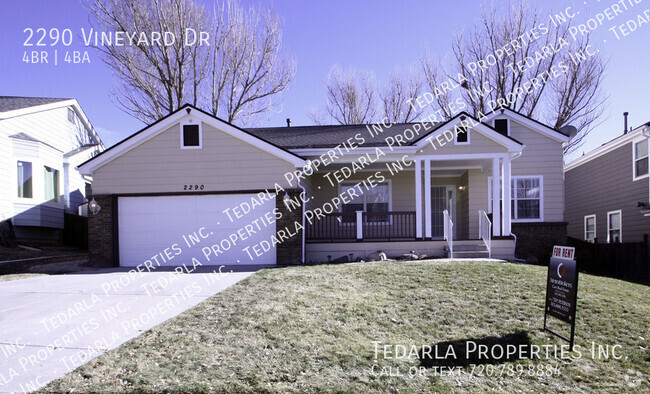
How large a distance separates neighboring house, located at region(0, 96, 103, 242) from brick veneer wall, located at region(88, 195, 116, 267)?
18.5ft

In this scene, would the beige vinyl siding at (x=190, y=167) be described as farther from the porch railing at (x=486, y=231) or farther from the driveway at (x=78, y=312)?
the porch railing at (x=486, y=231)

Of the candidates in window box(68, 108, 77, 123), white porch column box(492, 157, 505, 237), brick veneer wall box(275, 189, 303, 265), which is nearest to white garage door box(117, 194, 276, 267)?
brick veneer wall box(275, 189, 303, 265)

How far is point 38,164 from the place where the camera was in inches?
651

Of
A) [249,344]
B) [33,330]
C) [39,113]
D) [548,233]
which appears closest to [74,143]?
[39,113]

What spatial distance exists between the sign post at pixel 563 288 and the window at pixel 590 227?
13841 millimetres

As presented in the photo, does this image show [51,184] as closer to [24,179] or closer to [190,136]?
[24,179]

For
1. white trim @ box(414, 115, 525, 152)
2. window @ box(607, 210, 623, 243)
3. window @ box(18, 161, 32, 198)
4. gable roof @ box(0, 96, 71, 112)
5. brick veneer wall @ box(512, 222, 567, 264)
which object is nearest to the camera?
white trim @ box(414, 115, 525, 152)

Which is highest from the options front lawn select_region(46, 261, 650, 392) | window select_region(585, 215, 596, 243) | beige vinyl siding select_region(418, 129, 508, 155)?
beige vinyl siding select_region(418, 129, 508, 155)

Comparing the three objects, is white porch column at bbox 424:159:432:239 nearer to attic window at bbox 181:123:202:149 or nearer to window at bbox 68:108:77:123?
attic window at bbox 181:123:202:149

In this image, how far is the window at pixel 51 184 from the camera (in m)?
17.2

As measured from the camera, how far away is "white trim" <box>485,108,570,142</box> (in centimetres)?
1430

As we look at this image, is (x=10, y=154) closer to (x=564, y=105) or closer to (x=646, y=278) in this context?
(x=646, y=278)

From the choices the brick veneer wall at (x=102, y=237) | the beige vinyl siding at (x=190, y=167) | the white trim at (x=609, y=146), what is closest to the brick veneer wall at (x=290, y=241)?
the beige vinyl siding at (x=190, y=167)

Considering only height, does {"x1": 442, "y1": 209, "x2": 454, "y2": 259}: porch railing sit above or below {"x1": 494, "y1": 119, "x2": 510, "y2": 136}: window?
below
